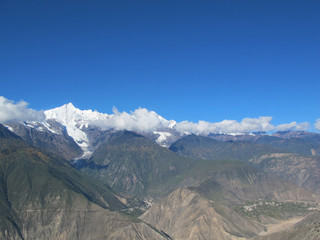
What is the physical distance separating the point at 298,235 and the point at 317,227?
36.6 feet

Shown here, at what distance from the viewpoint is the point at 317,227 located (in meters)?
183

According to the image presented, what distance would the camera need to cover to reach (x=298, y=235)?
190 meters
